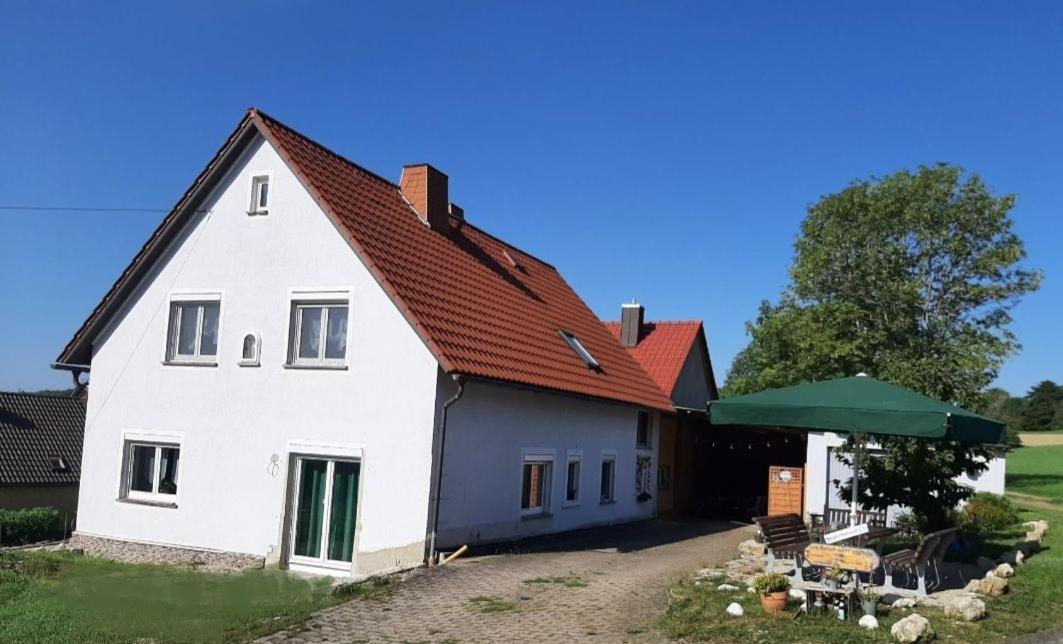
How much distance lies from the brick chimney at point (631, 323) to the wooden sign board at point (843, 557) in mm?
20217

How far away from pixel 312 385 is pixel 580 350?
7.49 meters

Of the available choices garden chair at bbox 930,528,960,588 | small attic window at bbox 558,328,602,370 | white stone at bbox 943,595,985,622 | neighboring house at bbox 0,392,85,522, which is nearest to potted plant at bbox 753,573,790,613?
white stone at bbox 943,595,985,622

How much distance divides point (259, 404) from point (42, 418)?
21.7 metres

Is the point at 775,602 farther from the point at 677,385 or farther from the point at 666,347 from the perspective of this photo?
the point at 666,347

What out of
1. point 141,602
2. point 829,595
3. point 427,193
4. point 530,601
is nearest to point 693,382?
point 427,193

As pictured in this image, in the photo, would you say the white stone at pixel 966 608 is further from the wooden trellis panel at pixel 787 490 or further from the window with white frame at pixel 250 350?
the wooden trellis panel at pixel 787 490

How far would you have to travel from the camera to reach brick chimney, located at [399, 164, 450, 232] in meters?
19.0

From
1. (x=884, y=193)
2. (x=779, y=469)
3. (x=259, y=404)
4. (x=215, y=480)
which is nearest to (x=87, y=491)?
(x=215, y=480)

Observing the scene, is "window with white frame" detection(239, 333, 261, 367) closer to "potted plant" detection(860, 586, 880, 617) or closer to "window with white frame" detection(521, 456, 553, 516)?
"window with white frame" detection(521, 456, 553, 516)

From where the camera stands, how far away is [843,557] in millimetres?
10047

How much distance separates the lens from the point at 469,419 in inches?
586

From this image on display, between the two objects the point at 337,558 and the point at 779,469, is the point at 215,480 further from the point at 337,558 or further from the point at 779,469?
the point at 779,469

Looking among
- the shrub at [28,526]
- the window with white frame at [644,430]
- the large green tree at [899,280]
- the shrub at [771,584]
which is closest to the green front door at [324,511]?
the shrub at [771,584]

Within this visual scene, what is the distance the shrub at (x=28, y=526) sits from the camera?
23094 millimetres
